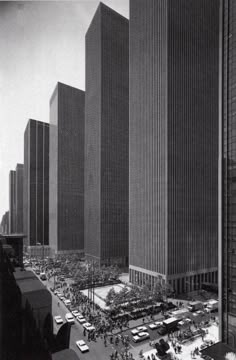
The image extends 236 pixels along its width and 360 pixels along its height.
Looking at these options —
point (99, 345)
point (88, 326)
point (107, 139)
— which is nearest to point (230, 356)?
point (99, 345)

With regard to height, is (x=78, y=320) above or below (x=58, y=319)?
below

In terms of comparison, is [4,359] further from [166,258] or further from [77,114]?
[77,114]

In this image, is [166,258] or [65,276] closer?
[166,258]

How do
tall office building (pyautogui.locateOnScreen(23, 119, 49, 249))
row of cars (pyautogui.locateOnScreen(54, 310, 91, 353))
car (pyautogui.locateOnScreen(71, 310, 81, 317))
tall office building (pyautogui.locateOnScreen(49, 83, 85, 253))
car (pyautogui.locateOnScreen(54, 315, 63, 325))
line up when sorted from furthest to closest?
tall office building (pyautogui.locateOnScreen(23, 119, 49, 249)), tall office building (pyautogui.locateOnScreen(49, 83, 85, 253)), car (pyautogui.locateOnScreen(71, 310, 81, 317)), car (pyautogui.locateOnScreen(54, 315, 63, 325)), row of cars (pyautogui.locateOnScreen(54, 310, 91, 353))

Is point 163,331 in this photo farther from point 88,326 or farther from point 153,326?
point 88,326

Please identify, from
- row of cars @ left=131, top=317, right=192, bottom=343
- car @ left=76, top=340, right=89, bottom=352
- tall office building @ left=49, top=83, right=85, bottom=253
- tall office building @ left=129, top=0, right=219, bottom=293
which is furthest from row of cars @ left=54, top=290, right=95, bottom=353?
tall office building @ left=49, top=83, right=85, bottom=253

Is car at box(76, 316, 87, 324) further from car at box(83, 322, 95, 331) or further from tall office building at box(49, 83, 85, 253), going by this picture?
tall office building at box(49, 83, 85, 253)

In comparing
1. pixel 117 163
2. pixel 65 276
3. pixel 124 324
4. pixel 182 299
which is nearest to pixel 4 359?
pixel 124 324
